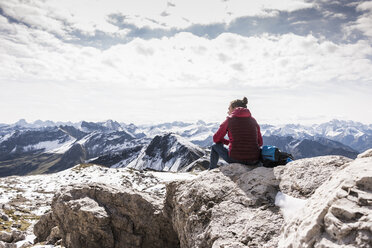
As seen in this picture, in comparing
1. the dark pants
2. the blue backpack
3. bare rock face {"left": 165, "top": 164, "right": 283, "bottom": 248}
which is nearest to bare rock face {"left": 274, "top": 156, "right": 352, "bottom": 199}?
bare rock face {"left": 165, "top": 164, "right": 283, "bottom": 248}

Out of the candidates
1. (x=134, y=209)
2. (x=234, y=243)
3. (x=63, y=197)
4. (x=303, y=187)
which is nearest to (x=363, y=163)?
(x=303, y=187)

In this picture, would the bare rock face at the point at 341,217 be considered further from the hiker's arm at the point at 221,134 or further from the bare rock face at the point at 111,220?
the bare rock face at the point at 111,220

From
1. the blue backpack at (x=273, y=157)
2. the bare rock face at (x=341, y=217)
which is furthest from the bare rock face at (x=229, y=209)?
the bare rock face at (x=341, y=217)

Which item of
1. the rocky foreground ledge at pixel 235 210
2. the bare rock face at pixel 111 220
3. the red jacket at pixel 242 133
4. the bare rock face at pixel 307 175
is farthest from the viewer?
the bare rock face at pixel 111 220

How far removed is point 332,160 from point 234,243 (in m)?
5.04

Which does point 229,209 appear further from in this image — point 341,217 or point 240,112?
point 341,217

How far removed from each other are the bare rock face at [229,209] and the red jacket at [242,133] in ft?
2.51

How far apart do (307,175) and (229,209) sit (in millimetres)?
3285

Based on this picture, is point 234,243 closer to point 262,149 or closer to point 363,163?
point 363,163

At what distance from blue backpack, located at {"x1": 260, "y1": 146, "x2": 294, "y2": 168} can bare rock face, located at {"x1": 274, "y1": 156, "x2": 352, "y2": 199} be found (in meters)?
1.33

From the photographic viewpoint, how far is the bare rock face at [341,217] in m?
4.12

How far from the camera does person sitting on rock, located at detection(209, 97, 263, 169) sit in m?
10.6

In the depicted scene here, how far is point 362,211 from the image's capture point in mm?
4328

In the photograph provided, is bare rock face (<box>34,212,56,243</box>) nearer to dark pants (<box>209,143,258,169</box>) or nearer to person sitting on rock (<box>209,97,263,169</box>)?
dark pants (<box>209,143,258,169</box>)
